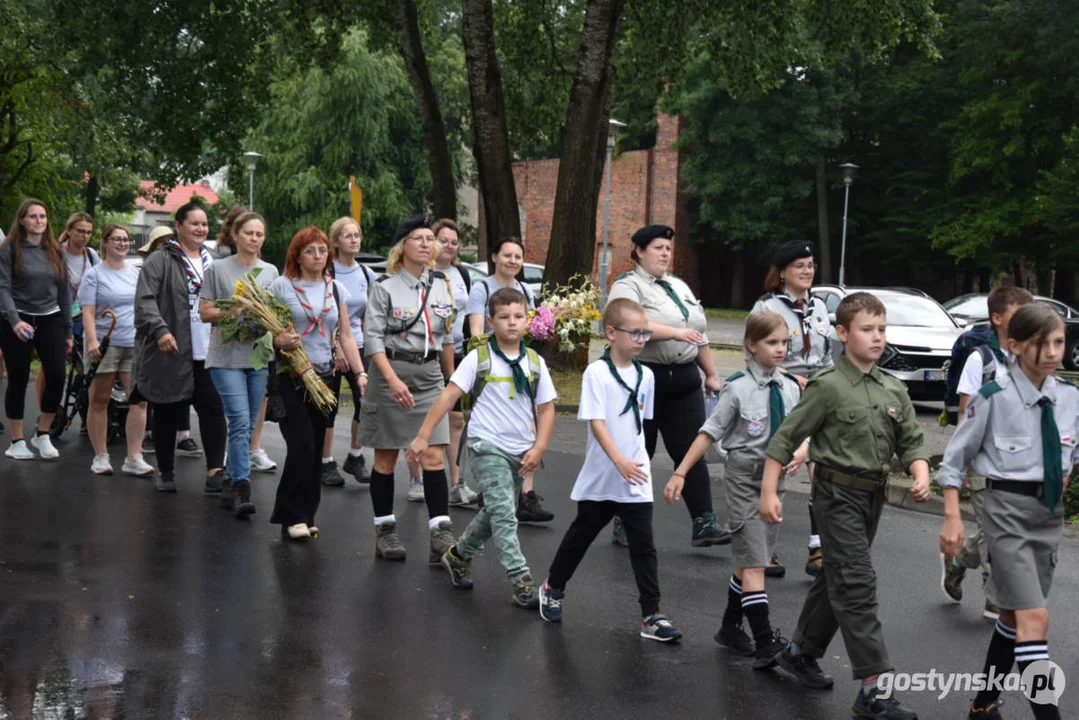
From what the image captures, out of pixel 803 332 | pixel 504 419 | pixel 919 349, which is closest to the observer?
pixel 504 419

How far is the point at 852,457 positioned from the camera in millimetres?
5223

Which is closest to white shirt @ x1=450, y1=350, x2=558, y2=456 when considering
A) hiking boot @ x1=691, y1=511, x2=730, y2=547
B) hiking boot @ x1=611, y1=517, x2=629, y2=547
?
hiking boot @ x1=611, y1=517, x2=629, y2=547

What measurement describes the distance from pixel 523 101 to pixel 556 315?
13.8m

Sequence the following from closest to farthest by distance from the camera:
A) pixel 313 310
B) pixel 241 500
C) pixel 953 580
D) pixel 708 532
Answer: pixel 953 580 < pixel 708 532 < pixel 313 310 < pixel 241 500

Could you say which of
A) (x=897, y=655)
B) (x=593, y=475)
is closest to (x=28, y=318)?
(x=593, y=475)

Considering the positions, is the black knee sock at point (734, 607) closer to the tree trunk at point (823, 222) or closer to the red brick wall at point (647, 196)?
the tree trunk at point (823, 222)

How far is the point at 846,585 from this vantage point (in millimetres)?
5125

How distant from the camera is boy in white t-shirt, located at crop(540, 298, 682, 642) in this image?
20.0 ft

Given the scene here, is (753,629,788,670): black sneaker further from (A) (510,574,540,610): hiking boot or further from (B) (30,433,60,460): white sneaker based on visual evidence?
(B) (30,433,60,460): white sneaker

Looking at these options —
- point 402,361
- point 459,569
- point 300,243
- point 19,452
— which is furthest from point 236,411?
point 19,452

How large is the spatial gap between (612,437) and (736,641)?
109cm

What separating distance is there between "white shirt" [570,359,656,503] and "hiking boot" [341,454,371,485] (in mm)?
4315

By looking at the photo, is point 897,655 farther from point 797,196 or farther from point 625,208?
point 625,208

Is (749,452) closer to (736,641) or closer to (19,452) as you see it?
(736,641)
